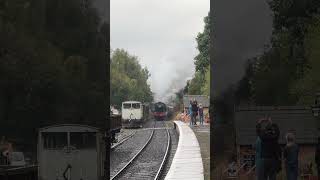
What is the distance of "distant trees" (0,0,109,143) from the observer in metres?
14.7

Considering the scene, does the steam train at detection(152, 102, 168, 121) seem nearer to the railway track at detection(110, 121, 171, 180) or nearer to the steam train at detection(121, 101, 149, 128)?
the steam train at detection(121, 101, 149, 128)

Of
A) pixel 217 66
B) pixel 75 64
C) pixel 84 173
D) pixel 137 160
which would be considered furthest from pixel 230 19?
pixel 137 160

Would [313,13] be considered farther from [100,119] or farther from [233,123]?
[100,119]

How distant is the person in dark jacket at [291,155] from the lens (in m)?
12.6

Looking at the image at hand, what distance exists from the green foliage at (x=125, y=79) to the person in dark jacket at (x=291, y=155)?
60904 mm

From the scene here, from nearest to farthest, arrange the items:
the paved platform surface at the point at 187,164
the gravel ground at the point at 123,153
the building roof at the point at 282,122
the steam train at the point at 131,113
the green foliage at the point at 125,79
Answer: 1. the building roof at the point at 282,122
2. the paved platform surface at the point at 187,164
3. the gravel ground at the point at 123,153
4. the steam train at the point at 131,113
5. the green foliage at the point at 125,79

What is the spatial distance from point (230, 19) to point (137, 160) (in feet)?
46.4

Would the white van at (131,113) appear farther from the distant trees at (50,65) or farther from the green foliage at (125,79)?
the distant trees at (50,65)

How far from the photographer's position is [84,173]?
47.2 ft

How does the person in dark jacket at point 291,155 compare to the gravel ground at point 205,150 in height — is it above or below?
above

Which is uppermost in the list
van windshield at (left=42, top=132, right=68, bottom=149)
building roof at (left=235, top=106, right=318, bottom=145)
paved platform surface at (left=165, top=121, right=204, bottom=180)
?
building roof at (left=235, top=106, right=318, bottom=145)

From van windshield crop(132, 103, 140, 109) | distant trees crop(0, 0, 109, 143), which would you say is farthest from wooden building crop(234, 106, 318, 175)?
van windshield crop(132, 103, 140, 109)

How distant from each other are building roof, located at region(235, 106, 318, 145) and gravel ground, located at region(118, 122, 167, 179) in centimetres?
719

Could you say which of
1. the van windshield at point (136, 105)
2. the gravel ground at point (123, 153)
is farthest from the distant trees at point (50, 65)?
the van windshield at point (136, 105)
